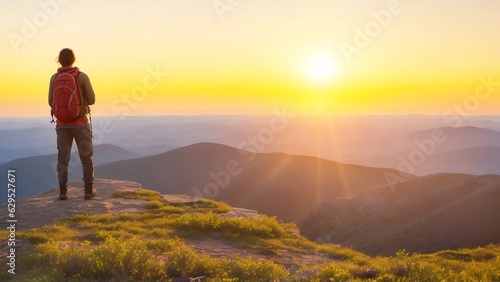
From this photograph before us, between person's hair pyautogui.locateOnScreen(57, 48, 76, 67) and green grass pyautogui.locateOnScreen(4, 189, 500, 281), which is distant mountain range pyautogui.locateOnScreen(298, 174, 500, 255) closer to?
green grass pyautogui.locateOnScreen(4, 189, 500, 281)

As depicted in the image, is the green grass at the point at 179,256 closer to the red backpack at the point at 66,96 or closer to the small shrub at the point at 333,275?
the small shrub at the point at 333,275

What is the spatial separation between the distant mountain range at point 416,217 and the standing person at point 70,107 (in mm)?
50536

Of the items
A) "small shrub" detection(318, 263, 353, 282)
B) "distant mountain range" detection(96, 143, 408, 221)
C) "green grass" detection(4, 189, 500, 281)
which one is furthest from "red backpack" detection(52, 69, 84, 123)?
"distant mountain range" detection(96, 143, 408, 221)

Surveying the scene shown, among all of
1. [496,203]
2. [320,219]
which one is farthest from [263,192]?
[496,203]

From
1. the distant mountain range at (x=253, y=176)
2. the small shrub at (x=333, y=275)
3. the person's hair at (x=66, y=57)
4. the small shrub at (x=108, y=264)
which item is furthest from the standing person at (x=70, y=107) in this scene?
the distant mountain range at (x=253, y=176)

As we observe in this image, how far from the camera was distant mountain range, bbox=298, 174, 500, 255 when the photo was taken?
55969 mm

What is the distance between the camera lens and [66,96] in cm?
1038

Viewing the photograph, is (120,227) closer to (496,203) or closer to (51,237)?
(51,237)

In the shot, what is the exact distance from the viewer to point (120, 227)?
29.2 ft

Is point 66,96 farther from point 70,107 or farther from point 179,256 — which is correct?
point 179,256

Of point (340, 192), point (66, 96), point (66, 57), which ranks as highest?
point (66, 57)

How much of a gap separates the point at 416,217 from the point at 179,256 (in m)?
69.0

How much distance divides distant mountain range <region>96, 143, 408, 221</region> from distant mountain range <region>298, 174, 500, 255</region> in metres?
28.0

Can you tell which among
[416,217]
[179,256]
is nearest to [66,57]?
[179,256]
